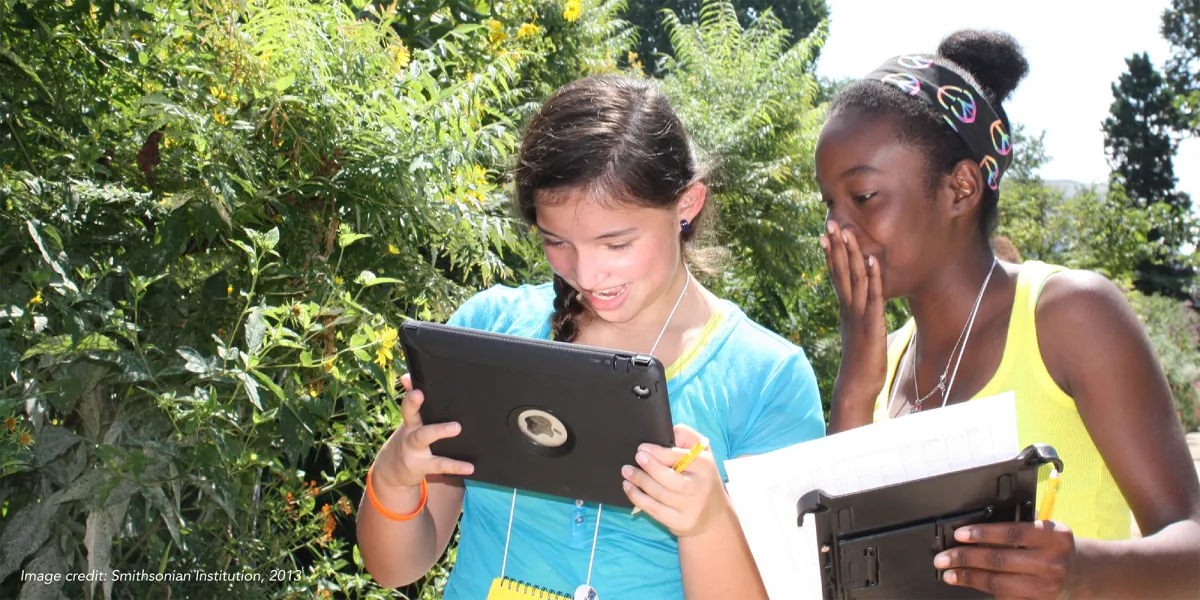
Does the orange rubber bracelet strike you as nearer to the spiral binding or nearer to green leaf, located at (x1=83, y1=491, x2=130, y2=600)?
the spiral binding

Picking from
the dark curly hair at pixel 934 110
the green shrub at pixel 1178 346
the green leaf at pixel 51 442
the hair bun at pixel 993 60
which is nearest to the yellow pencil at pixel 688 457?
the dark curly hair at pixel 934 110

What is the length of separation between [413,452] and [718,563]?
19.0 inches

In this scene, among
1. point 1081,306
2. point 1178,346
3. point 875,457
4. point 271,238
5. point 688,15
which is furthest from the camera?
point 688,15

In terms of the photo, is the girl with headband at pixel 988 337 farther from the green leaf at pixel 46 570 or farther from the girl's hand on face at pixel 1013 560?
the green leaf at pixel 46 570

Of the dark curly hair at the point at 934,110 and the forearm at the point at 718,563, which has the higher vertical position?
the dark curly hair at the point at 934,110

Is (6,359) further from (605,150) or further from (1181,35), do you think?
(1181,35)

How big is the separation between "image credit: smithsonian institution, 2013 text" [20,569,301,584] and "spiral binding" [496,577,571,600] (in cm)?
86

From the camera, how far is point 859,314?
181 cm

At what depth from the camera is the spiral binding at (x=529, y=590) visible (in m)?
1.59

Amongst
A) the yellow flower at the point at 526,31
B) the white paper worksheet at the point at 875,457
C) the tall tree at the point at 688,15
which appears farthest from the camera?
the tall tree at the point at 688,15

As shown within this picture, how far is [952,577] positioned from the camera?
132 centimetres

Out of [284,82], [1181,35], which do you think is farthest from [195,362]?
[1181,35]

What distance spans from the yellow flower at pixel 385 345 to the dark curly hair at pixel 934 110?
97 centimetres

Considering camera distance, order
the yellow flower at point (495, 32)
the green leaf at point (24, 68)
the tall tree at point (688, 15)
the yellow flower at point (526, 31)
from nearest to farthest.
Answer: the green leaf at point (24, 68)
the yellow flower at point (495, 32)
the yellow flower at point (526, 31)
the tall tree at point (688, 15)
